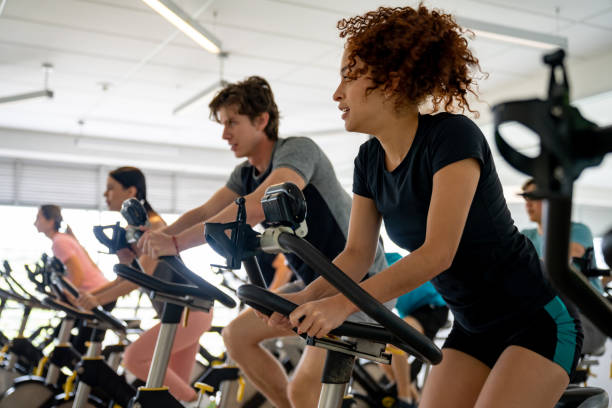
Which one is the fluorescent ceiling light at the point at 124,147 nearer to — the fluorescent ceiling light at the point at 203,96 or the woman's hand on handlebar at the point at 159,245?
the fluorescent ceiling light at the point at 203,96

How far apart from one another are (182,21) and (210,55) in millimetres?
1688

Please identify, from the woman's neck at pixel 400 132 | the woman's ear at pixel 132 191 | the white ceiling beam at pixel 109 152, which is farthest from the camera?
the white ceiling beam at pixel 109 152

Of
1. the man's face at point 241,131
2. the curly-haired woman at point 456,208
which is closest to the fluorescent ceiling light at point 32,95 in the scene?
the man's face at point 241,131

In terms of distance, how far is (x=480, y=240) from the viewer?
133 centimetres

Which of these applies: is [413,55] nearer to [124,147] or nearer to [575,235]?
[575,235]

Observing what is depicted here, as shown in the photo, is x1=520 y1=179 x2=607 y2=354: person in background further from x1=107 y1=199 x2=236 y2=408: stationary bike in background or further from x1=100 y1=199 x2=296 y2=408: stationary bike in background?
x1=100 y1=199 x2=296 y2=408: stationary bike in background

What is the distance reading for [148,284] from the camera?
6.42 feet

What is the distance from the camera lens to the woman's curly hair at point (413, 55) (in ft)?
4.48

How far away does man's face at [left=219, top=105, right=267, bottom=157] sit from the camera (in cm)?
240

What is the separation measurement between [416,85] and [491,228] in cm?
35

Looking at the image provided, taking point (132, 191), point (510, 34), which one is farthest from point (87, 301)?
point (510, 34)

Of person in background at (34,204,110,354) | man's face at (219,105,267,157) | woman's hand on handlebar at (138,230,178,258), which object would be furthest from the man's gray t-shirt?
person in background at (34,204,110,354)

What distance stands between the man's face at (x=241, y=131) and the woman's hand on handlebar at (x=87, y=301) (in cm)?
109

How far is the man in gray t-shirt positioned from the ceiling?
2404 millimetres
